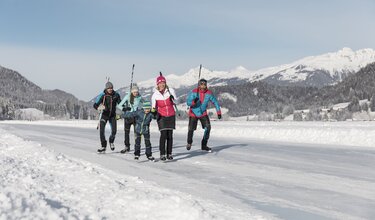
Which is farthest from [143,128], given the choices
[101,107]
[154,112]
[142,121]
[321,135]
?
[321,135]

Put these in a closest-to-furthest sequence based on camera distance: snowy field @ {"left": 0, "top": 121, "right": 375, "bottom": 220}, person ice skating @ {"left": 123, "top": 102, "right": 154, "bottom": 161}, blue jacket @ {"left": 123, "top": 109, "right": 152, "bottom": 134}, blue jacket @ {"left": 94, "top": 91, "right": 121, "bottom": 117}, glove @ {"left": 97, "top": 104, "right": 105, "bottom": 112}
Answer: snowy field @ {"left": 0, "top": 121, "right": 375, "bottom": 220} < person ice skating @ {"left": 123, "top": 102, "right": 154, "bottom": 161} < blue jacket @ {"left": 123, "top": 109, "right": 152, "bottom": 134} < glove @ {"left": 97, "top": 104, "right": 105, "bottom": 112} < blue jacket @ {"left": 94, "top": 91, "right": 121, "bottom": 117}

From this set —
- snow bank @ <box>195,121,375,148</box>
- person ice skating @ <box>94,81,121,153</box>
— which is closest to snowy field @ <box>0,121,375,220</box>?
person ice skating @ <box>94,81,121,153</box>

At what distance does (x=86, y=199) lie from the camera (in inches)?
209

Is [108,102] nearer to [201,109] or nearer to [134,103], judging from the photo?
[134,103]

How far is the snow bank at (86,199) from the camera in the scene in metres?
4.41

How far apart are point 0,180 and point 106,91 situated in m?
7.53

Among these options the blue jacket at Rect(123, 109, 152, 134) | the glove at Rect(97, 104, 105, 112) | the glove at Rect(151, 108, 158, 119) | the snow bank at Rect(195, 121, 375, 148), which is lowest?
the snow bank at Rect(195, 121, 375, 148)

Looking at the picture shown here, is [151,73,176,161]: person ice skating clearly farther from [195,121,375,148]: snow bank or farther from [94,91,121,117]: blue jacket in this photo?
[195,121,375,148]: snow bank

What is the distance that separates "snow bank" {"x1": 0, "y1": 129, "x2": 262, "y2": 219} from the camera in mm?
4406

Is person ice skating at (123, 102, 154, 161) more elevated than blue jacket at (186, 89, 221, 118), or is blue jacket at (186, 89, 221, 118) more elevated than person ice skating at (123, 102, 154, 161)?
blue jacket at (186, 89, 221, 118)

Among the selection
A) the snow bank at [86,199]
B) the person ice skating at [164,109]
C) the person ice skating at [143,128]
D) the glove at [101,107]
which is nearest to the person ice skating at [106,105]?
the glove at [101,107]

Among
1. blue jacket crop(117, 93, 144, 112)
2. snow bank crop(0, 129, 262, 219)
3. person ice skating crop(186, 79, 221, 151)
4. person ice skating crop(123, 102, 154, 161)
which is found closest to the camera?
snow bank crop(0, 129, 262, 219)

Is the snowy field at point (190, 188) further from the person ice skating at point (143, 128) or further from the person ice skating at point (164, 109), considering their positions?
the person ice skating at point (164, 109)

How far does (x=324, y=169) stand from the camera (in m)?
9.21
